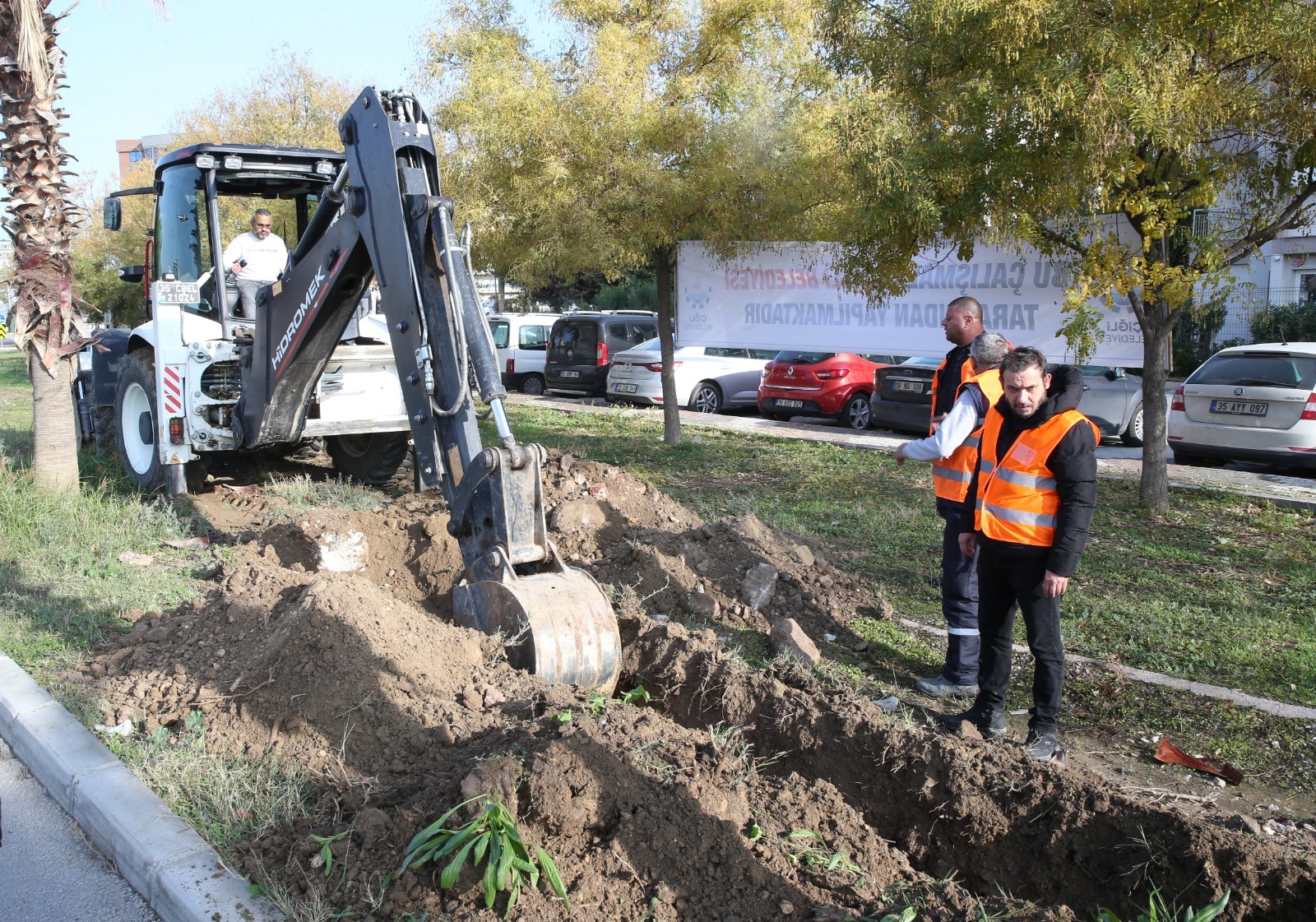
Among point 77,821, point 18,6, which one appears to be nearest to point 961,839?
point 77,821

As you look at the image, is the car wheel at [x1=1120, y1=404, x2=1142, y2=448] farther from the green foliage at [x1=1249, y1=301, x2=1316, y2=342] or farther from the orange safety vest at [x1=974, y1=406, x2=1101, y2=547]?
the green foliage at [x1=1249, y1=301, x2=1316, y2=342]

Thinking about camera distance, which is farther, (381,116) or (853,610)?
(853,610)

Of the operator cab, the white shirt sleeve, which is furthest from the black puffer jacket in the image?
the operator cab

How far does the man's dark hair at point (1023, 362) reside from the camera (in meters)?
4.48

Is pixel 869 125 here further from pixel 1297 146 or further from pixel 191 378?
pixel 191 378

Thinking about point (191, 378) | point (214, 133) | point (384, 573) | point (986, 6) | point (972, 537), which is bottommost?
point (384, 573)

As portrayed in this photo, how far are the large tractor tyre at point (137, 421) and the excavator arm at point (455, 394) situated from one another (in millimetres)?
3677

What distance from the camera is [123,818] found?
3.84 meters

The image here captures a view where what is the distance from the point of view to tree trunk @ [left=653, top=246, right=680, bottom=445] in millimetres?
12531

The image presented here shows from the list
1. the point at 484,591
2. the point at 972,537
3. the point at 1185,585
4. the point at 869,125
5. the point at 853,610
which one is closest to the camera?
the point at 484,591

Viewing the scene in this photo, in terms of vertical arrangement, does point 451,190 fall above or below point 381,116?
above

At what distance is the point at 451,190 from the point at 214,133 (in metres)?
19.0

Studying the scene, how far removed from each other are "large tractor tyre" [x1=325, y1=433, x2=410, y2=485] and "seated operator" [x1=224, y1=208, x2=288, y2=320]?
5.41 ft

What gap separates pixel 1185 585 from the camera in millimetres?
7000
